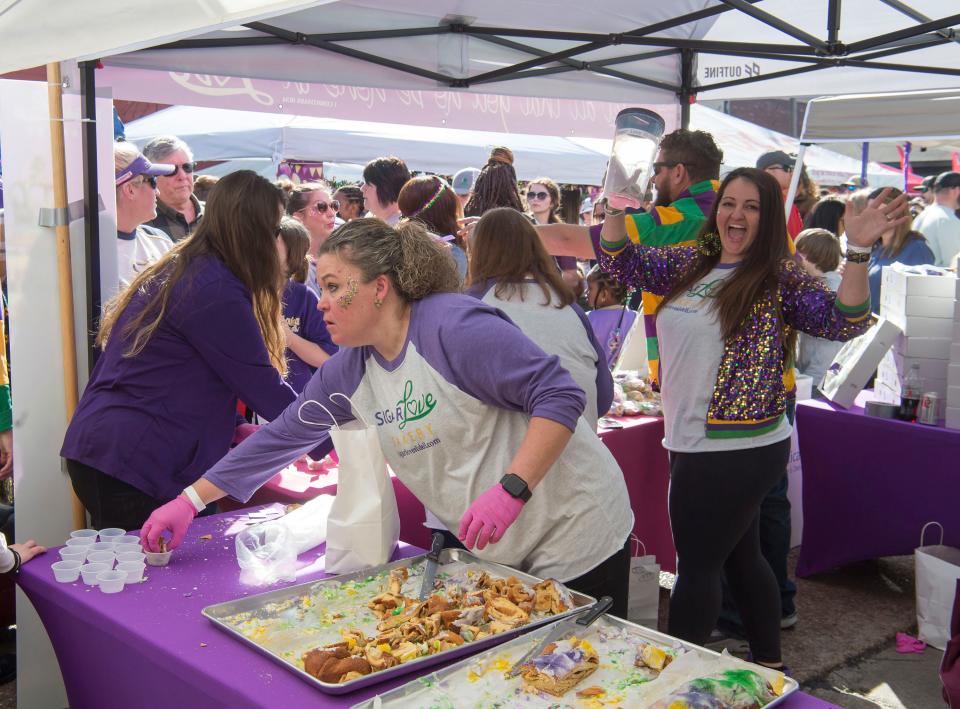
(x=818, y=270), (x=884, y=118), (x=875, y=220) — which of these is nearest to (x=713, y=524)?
(x=875, y=220)

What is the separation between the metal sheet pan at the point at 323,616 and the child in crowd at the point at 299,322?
5.40 feet

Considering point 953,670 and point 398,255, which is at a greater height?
point 398,255

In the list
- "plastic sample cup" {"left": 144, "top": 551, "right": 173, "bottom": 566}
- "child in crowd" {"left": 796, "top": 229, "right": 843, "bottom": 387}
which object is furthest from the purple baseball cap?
"child in crowd" {"left": 796, "top": 229, "right": 843, "bottom": 387}

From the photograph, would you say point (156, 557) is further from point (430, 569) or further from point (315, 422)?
point (430, 569)

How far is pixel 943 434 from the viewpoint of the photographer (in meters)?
→ 3.45

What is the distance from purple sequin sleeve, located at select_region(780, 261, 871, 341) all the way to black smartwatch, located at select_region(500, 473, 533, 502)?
4.28 ft

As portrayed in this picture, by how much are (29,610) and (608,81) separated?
134 inches

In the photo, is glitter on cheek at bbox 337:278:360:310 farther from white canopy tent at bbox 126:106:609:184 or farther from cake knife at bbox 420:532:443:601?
white canopy tent at bbox 126:106:609:184

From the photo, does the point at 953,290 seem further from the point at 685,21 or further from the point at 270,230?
the point at 270,230

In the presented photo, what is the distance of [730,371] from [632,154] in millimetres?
676

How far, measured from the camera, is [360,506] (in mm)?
1826

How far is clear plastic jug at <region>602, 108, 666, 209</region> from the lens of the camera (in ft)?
8.33

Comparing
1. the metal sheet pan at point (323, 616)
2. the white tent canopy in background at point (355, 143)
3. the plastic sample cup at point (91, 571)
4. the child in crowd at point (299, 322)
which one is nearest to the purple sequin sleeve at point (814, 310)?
the metal sheet pan at point (323, 616)

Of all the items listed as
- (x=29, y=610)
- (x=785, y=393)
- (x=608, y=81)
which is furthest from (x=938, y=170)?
(x=29, y=610)
